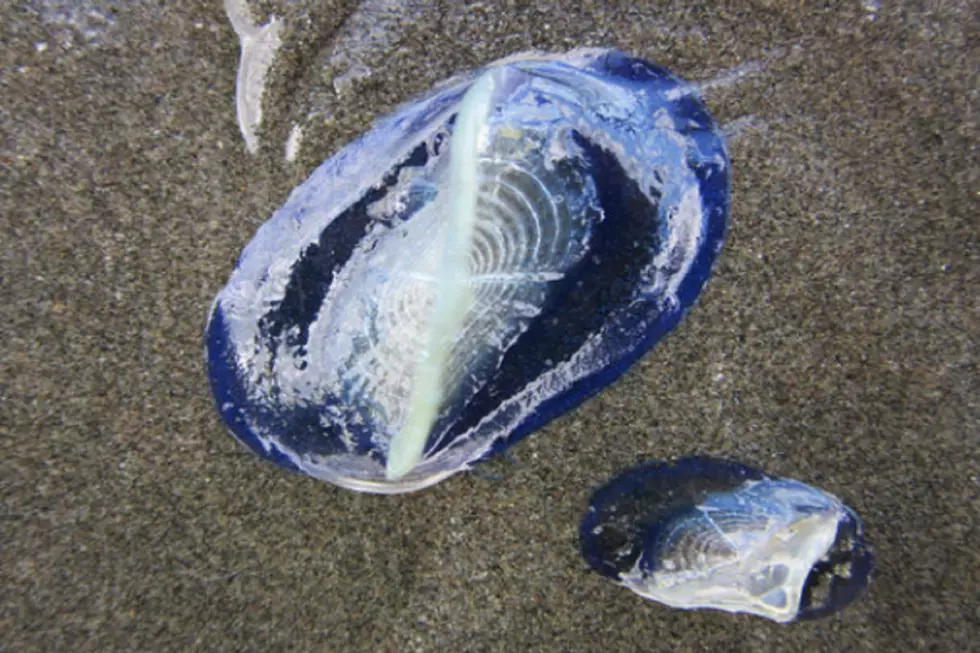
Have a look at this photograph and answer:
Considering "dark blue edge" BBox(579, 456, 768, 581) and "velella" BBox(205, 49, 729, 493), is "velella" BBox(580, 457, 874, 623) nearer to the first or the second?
"dark blue edge" BBox(579, 456, 768, 581)

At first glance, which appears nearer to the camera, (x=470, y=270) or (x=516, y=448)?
(x=470, y=270)

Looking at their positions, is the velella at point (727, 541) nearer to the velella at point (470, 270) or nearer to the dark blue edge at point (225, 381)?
the velella at point (470, 270)

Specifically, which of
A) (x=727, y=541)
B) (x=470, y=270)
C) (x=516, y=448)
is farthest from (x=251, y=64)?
(x=727, y=541)

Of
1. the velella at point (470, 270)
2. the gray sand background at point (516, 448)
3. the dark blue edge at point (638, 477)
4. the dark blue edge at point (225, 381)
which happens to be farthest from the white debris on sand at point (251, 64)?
the dark blue edge at point (638, 477)

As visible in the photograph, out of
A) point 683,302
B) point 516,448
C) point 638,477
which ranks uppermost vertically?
point 683,302

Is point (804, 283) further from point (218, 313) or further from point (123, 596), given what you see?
point (123, 596)

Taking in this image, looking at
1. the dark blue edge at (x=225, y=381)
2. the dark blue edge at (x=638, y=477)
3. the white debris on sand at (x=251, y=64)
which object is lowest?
the dark blue edge at (x=638, y=477)

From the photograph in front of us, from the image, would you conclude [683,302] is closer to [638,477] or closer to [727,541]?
[638,477]
